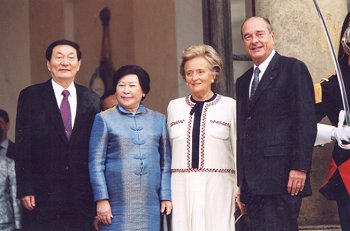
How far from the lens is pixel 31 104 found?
5898mm

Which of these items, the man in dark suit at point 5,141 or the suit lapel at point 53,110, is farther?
the man in dark suit at point 5,141

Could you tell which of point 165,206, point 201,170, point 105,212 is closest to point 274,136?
point 201,170

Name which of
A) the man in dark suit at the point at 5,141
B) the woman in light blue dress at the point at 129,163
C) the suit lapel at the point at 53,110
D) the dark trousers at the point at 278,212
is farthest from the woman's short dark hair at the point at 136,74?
the man in dark suit at the point at 5,141

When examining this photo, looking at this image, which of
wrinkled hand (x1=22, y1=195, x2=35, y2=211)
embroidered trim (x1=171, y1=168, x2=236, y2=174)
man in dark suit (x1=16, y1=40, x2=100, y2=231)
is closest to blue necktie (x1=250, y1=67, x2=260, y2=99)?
embroidered trim (x1=171, y1=168, x2=236, y2=174)

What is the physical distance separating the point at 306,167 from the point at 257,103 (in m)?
0.49

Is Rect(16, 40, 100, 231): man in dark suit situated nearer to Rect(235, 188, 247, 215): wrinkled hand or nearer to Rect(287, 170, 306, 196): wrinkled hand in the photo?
Rect(235, 188, 247, 215): wrinkled hand

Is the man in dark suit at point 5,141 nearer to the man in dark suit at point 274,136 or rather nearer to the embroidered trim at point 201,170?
the embroidered trim at point 201,170

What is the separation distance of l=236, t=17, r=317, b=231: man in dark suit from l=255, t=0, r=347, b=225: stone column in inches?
53.4

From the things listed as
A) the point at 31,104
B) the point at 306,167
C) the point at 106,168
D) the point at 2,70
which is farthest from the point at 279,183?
the point at 2,70

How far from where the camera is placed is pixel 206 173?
5.76 metres

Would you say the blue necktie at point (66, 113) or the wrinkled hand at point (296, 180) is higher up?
the blue necktie at point (66, 113)

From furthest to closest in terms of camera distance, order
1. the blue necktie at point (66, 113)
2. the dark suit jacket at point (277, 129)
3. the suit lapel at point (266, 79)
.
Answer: the blue necktie at point (66, 113) → the suit lapel at point (266, 79) → the dark suit jacket at point (277, 129)

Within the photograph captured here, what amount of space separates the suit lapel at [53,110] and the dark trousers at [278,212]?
1.26m

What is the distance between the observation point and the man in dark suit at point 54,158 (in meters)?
5.84
